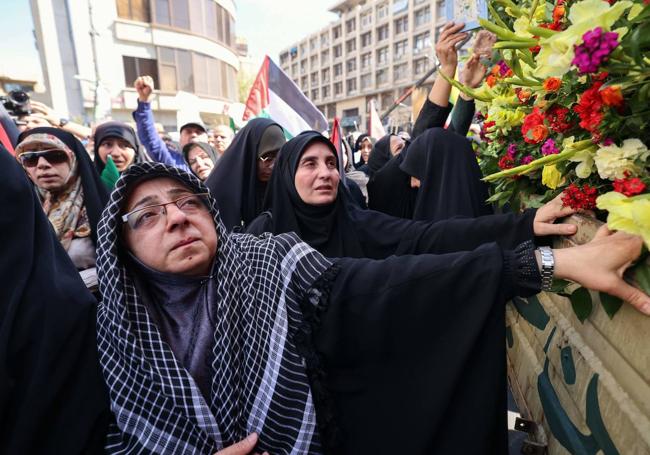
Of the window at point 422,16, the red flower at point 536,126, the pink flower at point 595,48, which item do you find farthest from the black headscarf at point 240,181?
the window at point 422,16

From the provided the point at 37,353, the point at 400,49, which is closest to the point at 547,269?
the point at 37,353

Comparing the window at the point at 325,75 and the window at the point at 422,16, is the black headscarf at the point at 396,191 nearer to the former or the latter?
the window at the point at 422,16

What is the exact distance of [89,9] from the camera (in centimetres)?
1619

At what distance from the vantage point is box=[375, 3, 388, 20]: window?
4378cm

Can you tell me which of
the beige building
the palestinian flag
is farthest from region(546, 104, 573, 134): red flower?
the beige building

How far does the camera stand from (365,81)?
156 feet

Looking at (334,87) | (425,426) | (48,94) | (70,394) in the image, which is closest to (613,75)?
(425,426)

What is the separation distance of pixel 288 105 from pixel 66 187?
97.6 inches

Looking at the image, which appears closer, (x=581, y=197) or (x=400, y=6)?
(x=581, y=197)

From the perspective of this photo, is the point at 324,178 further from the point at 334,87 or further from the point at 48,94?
the point at 334,87

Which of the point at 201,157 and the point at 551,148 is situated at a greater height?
the point at 551,148

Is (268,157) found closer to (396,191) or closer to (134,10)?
(396,191)

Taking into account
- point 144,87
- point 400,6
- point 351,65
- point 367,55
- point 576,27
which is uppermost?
point 400,6

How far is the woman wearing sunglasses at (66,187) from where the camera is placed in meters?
2.29
